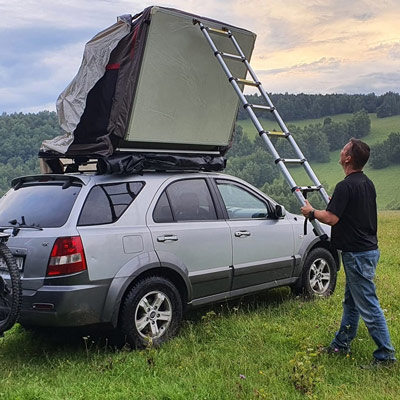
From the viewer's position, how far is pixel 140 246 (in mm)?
4848

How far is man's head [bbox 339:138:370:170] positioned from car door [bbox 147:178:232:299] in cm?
166

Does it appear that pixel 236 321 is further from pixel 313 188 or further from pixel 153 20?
pixel 153 20

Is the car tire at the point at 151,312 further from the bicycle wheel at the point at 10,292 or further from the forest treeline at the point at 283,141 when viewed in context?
the forest treeline at the point at 283,141

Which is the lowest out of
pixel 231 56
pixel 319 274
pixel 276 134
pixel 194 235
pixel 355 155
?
pixel 319 274

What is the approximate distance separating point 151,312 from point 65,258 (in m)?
1.03

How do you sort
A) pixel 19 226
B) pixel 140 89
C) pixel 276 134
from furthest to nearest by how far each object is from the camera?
pixel 276 134 → pixel 140 89 → pixel 19 226

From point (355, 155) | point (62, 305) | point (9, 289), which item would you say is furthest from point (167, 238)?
point (355, 155)

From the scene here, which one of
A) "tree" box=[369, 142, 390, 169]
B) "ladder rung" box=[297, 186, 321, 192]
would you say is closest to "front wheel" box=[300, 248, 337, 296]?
"ladder rung" box=[297, 186, 321, 192]

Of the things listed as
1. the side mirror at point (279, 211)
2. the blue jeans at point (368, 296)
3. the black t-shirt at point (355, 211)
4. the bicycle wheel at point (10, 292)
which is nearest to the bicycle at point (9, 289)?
the bicycle wheel at point (10, 292)

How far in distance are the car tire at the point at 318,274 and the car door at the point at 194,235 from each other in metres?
1.37

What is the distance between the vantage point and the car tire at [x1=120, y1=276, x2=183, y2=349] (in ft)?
15.4

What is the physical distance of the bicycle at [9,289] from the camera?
165 inches

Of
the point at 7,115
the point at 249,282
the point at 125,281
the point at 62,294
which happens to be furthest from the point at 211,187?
the point at 7,115

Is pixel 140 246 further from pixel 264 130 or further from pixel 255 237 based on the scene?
pixel 264 130
